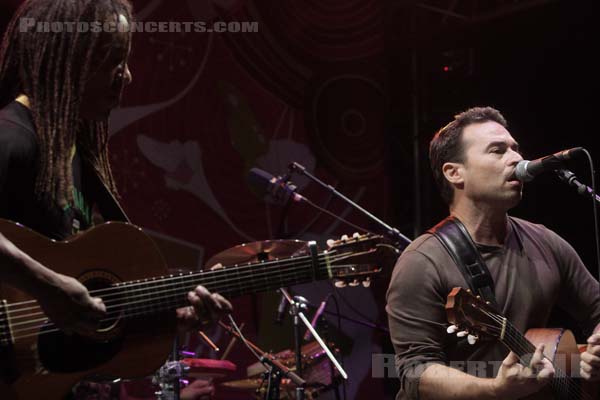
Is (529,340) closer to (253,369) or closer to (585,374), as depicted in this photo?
(585,374)

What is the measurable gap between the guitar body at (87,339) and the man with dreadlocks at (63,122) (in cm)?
9

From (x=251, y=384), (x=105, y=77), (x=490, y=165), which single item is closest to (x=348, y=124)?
(x=251, y=384)

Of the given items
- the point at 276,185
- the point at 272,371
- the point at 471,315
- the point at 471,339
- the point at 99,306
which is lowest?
the point at 272,371

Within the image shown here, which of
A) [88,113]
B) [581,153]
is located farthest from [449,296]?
[88,113]

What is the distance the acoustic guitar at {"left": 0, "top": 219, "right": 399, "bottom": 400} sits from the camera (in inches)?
89.6

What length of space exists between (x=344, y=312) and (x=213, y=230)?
1599mm

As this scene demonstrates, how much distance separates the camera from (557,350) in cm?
327

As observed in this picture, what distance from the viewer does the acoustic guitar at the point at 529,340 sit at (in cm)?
310

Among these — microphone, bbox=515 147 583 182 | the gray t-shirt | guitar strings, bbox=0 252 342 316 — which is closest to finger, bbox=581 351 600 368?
the gray t-shirt

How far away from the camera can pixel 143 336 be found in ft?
8.16

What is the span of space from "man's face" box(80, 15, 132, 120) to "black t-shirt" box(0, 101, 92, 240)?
23cm

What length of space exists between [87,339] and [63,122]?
0.75 m

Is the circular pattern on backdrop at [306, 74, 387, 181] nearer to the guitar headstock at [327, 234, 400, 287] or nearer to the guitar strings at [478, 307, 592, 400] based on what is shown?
the guitar strings at [478, 307, 592, 400]

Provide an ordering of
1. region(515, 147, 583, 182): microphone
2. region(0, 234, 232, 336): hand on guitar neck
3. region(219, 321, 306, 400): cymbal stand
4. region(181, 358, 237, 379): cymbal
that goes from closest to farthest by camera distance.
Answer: region(0, 234, 232, 336): hand on guitar neck < region(515, 147, 583, 182): microphone < region(219, 321, 306, 400): cymbal stand < region(181, 358, 237, 379): cymbal
